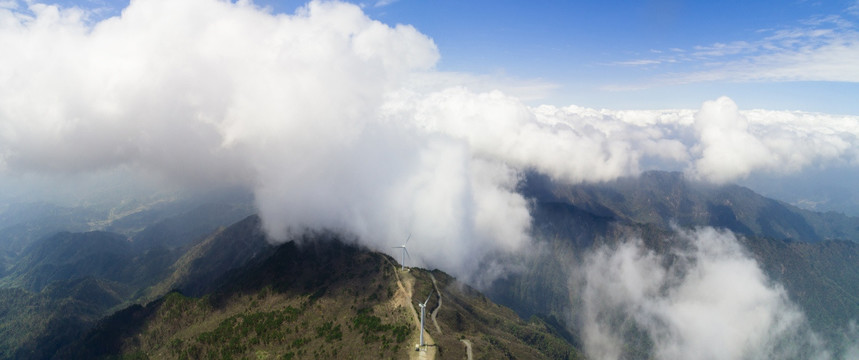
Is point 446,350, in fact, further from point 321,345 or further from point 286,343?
point 286,343

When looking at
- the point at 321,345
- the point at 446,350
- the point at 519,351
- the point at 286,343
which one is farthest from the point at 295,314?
the point at 519,351

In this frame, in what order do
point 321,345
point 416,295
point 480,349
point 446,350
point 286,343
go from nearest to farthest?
1. point 446,350
2. point 480,349
3. point 321,345
4. point 286,343
5. point 416,295

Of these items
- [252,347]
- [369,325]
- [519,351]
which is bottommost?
[519,351]

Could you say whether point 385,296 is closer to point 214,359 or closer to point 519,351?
point 519,351

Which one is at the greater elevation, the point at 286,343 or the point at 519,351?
the point at 286,343

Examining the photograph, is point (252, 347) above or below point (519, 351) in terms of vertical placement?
above

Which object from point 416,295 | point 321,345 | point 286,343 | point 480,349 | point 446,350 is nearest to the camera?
point 446,350

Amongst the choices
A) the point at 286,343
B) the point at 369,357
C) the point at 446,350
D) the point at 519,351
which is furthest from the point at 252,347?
the point at 519,351

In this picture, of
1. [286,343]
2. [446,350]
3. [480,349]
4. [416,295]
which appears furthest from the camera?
[416,295]

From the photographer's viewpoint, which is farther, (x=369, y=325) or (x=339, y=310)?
(x=339, y=310)
